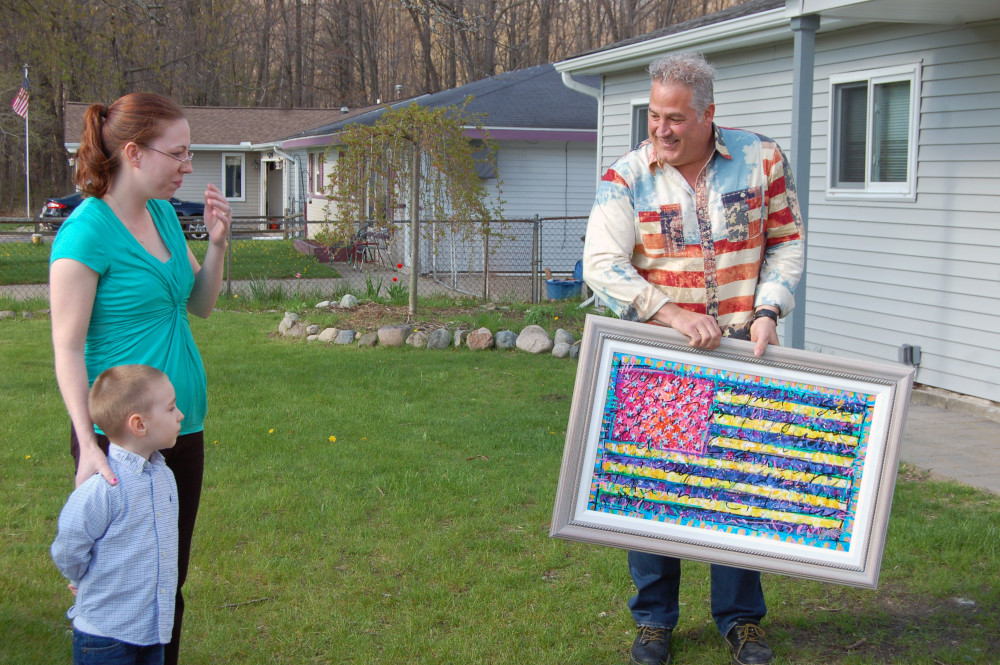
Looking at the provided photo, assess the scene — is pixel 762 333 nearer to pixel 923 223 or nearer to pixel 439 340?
pixel 923 223

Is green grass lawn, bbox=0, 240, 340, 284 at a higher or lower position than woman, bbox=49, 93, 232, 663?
lower

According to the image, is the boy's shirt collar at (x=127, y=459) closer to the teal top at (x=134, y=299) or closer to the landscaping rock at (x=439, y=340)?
the teal top at (x=134, y=299)

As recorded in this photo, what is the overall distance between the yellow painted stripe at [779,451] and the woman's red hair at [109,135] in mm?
1879

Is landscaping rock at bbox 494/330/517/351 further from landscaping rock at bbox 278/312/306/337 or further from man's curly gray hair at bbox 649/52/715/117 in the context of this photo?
man's curly gray hair at bbox 649/52/715/117

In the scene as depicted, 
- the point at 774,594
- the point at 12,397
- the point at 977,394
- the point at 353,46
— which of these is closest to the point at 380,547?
the point at 774,594

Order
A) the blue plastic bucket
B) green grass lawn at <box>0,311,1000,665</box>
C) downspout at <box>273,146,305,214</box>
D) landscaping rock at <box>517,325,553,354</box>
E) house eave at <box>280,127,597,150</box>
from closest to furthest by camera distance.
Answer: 1. green grass lawn at <box>0,311,1000,665</box>
2. landscaping rock at <box>517,325,553,354</box>
3. the blue plastic bucket
4. house eave at <box>280,127,597,150</box>
5. downspout at <box>273,146,305,214</box>

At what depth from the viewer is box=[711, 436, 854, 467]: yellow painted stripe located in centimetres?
293

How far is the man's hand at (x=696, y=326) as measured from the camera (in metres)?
2.80

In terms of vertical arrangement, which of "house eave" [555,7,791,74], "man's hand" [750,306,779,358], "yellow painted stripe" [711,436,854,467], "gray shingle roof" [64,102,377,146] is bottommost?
"yellow painted stripe" [711,436,854,467]

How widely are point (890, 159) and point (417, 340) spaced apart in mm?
4873

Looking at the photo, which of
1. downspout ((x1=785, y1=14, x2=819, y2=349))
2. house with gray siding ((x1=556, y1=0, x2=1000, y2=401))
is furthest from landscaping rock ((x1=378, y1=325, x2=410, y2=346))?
downspout ((x1=785, y1=14, x2=819, y2=349))

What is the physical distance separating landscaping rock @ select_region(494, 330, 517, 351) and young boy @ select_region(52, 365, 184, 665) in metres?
7.37

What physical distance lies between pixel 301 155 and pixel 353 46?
646 inches

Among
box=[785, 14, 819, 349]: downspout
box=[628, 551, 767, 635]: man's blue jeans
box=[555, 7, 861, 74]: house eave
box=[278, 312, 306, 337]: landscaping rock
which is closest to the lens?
box=[628, 551, 767, 635]: man's blue jeans
